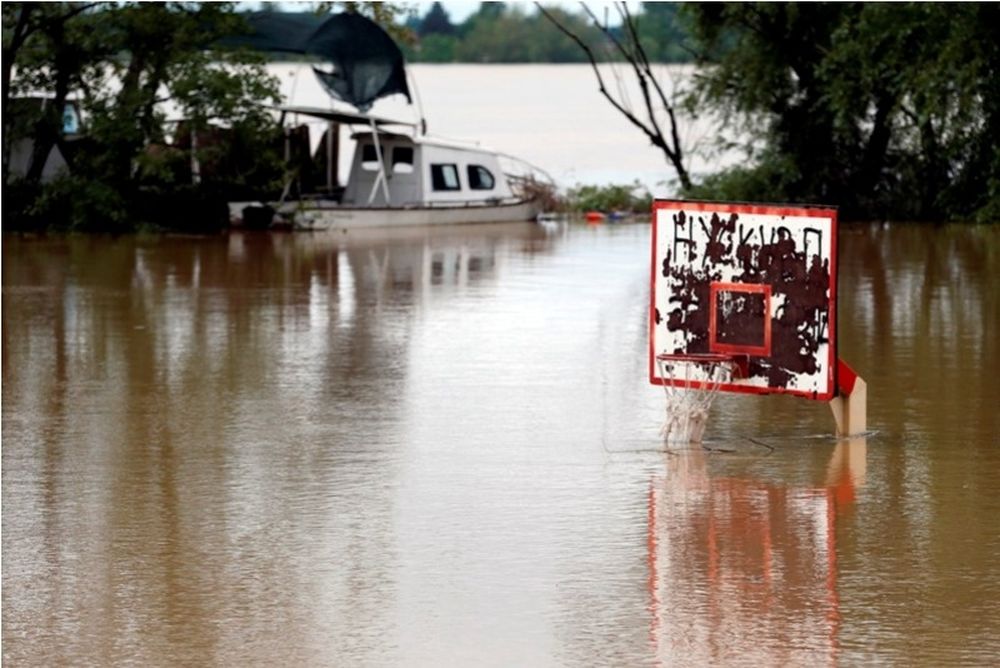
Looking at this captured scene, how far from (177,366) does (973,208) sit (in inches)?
819

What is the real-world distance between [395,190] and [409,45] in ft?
8.97

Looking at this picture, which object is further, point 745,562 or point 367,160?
point 367,160

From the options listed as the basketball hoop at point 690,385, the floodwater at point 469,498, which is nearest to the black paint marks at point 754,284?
the basketball hoop at point 690,385

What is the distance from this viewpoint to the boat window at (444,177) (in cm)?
3722

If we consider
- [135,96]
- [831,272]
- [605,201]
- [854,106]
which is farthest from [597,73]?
[831,272]

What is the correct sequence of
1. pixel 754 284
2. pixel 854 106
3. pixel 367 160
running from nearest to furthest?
pixel 754 284 < pixel 854 106 < pixel 367 160

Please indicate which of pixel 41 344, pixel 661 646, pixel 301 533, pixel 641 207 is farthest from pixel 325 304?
pixel 641 207

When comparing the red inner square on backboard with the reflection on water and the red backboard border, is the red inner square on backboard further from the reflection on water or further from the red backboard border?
the reflection on water

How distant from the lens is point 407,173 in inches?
1457

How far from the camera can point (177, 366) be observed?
17500 millimetres

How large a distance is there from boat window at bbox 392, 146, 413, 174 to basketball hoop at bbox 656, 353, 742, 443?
23.7 metres

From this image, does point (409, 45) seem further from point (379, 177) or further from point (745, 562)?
point (745, 562)

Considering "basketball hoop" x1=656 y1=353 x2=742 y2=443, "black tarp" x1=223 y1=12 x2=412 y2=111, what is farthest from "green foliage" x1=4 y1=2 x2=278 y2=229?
"basketball hoop" x1=656 y1=353 x2=742 y2=443

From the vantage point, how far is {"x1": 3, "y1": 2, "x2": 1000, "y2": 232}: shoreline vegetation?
33.5m
